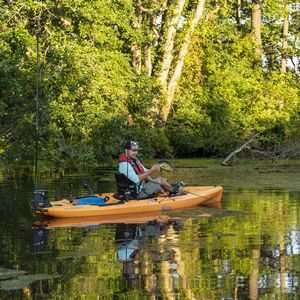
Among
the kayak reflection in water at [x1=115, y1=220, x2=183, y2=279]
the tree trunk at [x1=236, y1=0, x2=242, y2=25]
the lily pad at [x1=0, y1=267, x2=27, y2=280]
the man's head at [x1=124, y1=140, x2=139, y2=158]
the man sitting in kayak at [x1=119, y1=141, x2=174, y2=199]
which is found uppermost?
the tree trunk at [x1=236, y1=0, x2=242, y2=25]

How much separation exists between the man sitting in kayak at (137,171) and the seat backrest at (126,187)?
0.29 ft

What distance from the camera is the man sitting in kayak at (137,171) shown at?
51.3ft

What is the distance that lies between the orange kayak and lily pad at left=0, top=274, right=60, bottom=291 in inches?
212

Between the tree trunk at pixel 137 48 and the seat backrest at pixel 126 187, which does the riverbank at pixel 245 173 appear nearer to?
the tree trunk at pixel 137 48

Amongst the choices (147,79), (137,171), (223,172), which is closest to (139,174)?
(137,171)

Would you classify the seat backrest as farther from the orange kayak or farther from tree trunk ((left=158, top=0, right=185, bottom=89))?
tree trunk ((left=158, top=0, right=185, bottom=89))

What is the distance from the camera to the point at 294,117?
109 feet

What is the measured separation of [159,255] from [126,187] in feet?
17.2

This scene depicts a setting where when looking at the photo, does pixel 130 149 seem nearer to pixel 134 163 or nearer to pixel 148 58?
pixel 134 163

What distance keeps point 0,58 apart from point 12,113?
160 cm

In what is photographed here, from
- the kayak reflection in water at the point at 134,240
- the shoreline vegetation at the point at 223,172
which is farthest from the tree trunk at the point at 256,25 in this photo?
the kayak reflection in water at the point at 134,240

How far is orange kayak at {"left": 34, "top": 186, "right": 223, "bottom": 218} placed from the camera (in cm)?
1488

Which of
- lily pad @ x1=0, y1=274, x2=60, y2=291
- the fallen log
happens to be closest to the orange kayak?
lily pad @ x1=0, y1=274, x2=60, y2=291

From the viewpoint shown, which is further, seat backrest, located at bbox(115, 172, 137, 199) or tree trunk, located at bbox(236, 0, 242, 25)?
tree trunk, located at bbox(236, 0, 242, 25)
